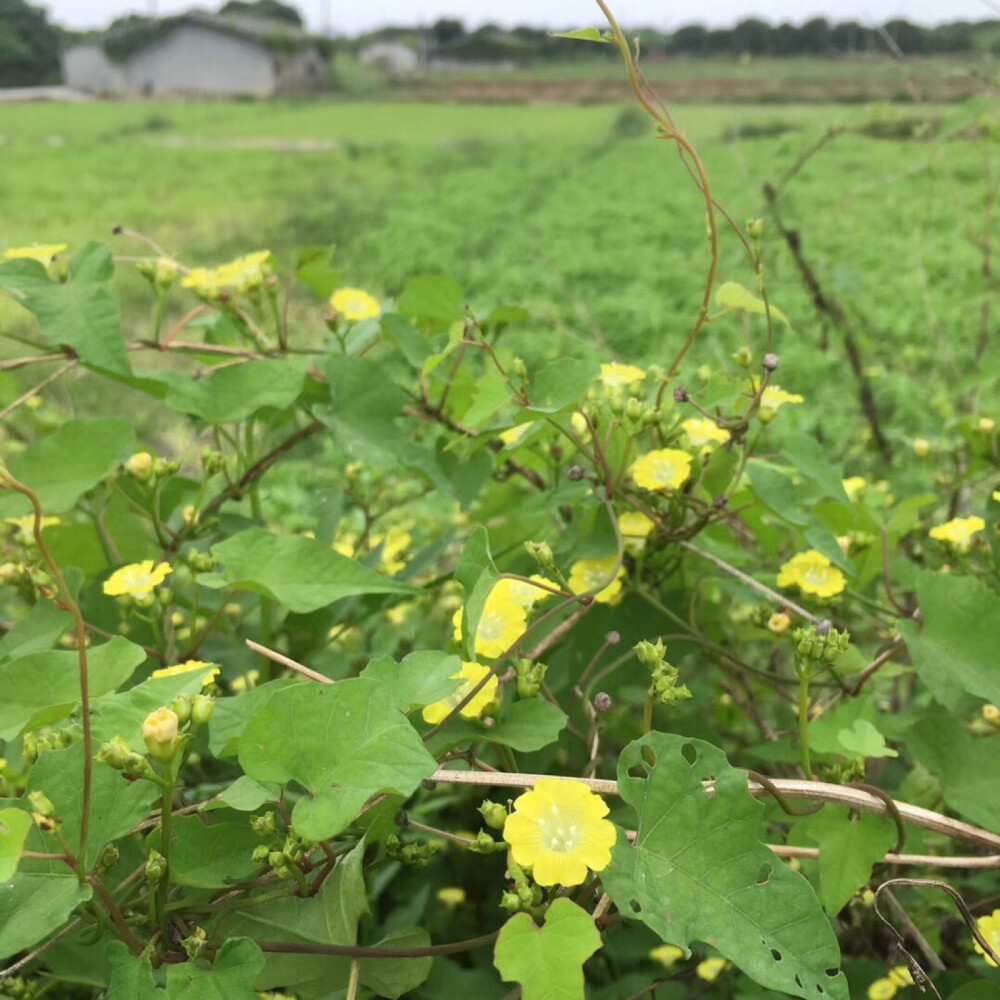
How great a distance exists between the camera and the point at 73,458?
0.64m

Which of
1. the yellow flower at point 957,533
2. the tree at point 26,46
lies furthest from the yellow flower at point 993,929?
the tree at point 26,46

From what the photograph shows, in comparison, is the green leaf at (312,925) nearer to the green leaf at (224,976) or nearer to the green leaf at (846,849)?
the green leaf at (224,976)

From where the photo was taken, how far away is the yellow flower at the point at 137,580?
55 centimetres

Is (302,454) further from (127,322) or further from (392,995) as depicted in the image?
(392,995)

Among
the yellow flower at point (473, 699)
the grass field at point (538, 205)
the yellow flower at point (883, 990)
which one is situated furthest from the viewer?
the grass field at point (538, 205)

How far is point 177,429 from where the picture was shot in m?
2.51

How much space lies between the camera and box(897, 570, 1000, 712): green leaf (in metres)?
0.53

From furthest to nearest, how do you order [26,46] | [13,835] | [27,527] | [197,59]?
[197,59] < [26,46] < [27,527] < [13,835]

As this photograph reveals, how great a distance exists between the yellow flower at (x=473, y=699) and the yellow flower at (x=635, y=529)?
0.16m

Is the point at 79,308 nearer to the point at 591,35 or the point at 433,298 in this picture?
the point at 433,298

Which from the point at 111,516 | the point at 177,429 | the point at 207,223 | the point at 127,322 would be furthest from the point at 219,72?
the point at 111,516

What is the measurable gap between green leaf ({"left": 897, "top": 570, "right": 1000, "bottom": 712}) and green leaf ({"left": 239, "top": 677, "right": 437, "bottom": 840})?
0.99 feet

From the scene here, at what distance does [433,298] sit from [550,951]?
0.50 meters

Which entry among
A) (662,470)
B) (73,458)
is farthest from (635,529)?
(73,458)
